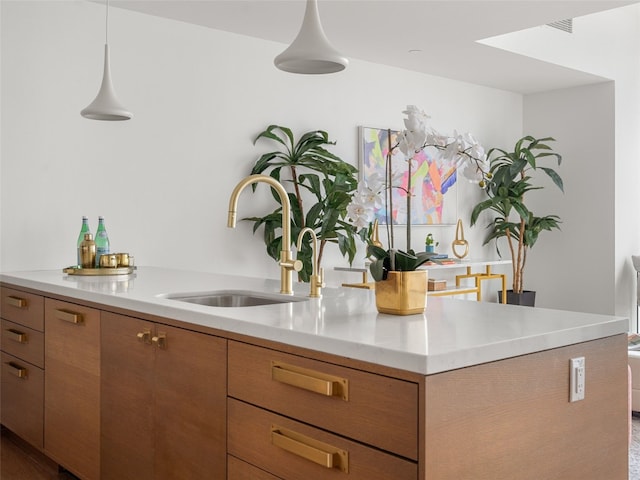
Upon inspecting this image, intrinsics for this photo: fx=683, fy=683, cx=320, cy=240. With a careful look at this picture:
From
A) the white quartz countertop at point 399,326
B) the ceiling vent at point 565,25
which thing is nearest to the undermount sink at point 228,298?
the white quartz countertop at point 399,326

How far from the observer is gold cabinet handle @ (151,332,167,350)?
1.99 m

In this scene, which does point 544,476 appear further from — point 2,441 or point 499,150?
point 499,150

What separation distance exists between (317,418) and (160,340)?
28.2 inches

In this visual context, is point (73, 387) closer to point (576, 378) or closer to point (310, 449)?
point (310, 449)

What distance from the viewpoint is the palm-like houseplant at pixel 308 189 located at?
4.48 metres

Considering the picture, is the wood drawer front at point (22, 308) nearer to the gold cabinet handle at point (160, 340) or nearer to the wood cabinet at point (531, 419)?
the gold cabinet handle at point (160, 340)

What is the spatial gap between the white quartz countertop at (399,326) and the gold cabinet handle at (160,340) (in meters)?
0.06

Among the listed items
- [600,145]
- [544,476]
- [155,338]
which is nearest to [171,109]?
[155,338]

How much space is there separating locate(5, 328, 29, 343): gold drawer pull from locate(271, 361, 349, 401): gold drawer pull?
1780mm

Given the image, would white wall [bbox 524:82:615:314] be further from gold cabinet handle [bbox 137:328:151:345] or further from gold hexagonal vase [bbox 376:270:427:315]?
gold cabinet handle [bbox 137:328:151:345]

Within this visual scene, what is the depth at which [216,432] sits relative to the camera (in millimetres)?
1787

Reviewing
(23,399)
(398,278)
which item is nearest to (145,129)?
→ (23,399)

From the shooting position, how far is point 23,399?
2.98 meters

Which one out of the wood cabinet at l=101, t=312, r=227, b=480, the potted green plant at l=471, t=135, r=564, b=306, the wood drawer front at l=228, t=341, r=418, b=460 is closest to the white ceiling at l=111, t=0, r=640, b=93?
the potted green plant at l=471, t=135, r=564, b=306
